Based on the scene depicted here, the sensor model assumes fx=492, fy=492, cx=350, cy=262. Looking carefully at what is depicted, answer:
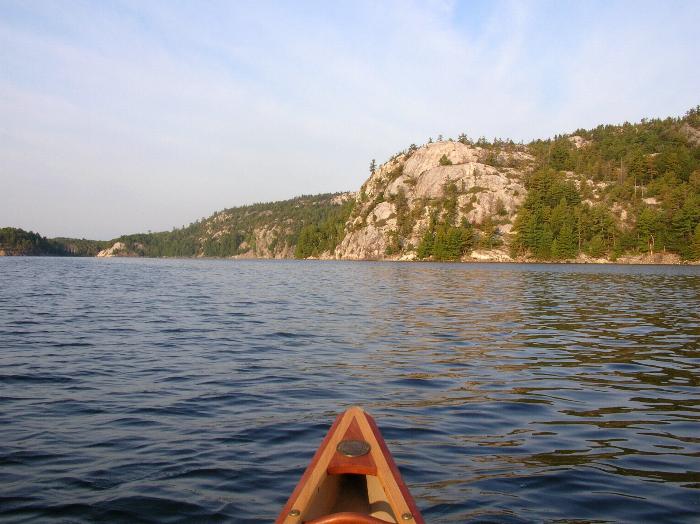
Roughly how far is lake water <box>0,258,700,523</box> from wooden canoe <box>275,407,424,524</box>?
0.89 metres

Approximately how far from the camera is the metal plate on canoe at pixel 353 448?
5.76m

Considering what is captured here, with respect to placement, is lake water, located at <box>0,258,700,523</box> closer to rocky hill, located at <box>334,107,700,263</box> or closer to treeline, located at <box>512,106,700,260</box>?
treeline, located at <box>512,106,700,260</box>

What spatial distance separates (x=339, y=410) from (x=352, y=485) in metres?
4.24

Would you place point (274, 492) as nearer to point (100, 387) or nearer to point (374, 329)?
point (100, 387)

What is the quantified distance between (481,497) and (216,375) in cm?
823

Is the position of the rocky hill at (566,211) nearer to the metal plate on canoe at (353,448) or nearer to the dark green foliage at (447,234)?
the dark green foliage at (447,234)

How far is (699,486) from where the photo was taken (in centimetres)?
660

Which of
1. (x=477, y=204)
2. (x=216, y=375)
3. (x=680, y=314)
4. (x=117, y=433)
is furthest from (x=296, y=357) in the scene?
(x=477, y=204)

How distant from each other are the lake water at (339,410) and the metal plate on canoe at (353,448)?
106cm

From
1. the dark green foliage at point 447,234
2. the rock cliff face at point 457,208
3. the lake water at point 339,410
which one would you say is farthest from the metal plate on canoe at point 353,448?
the rock cliff face at point 457,208

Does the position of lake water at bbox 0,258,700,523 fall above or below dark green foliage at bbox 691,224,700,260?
below

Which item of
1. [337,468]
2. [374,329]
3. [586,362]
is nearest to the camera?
[337,468]

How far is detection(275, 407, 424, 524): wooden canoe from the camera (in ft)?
15.3

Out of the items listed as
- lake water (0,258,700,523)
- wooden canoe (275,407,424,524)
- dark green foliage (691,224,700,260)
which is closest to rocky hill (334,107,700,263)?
dark green foliage (691,224,700,260)
